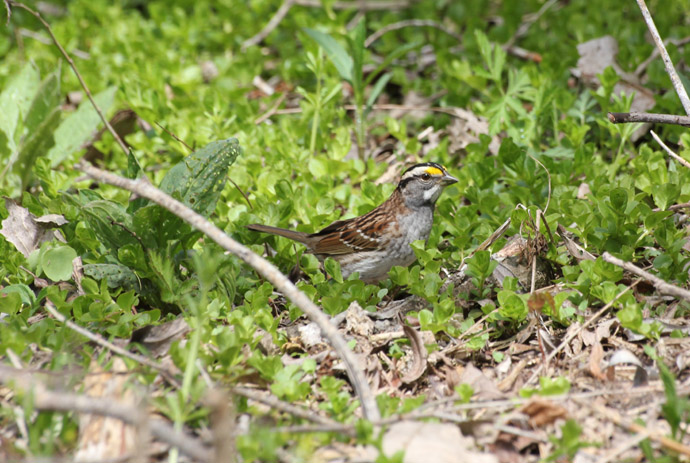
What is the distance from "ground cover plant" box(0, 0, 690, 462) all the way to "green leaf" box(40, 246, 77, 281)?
0.04 feet

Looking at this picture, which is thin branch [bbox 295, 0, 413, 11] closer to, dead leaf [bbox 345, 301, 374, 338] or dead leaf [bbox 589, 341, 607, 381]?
dead leaf [bbox 345, 301, 374, 338]

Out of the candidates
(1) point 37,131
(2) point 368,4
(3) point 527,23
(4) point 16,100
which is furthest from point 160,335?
(2) point 368,4

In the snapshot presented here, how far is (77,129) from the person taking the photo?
19.5 ft

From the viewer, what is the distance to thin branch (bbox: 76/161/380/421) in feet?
9.93

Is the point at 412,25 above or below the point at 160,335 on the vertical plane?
above

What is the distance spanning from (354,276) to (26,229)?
2130 millimetres

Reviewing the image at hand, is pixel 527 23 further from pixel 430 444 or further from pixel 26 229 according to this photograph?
pixel 430 444

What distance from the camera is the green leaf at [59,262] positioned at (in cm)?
435

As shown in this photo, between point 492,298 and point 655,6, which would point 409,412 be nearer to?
point 492,298

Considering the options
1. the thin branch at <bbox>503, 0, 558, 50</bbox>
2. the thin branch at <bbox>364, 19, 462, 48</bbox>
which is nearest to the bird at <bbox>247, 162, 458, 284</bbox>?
the thin branch at <bbox>364, 19, 462, 48</bbox>

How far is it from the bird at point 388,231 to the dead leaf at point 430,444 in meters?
2.11

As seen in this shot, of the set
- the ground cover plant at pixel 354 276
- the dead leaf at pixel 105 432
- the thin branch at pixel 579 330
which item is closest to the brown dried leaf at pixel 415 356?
the ground cover plant at pixel 354 276

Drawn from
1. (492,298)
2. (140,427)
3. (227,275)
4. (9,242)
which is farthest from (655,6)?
(140,427)

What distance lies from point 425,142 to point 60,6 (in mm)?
5689
